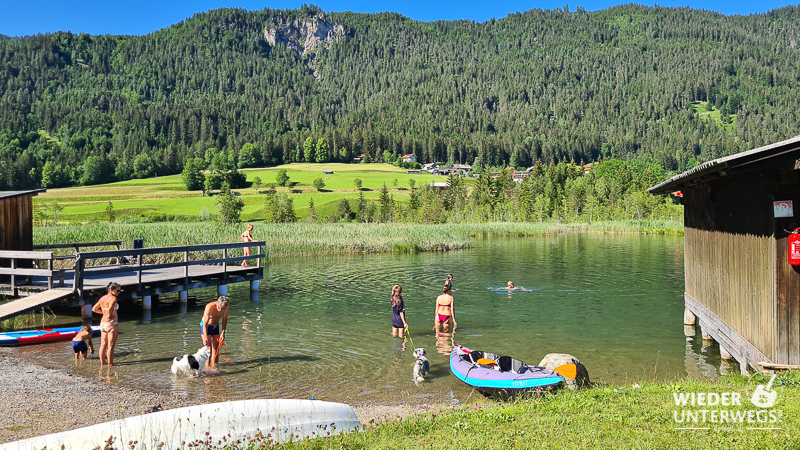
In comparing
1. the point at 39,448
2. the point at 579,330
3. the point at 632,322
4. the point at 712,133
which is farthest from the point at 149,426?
the point at 712,133

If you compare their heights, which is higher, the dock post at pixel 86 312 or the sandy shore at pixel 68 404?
the dock post at pixel 86 312

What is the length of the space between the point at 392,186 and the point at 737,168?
115795mm

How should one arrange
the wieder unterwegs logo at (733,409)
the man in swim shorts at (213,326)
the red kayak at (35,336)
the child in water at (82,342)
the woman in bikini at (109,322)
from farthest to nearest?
the red kayak at (35,336), the child in water at (82,342), the woman in bikini at (109,322), the man in swim shorts at (213,326), the wieder unterwegs logo at (733,409)

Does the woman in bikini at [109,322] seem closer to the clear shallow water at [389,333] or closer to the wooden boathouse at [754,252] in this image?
the clear shallow water at [389,333]

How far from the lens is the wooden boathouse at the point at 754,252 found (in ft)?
29.3

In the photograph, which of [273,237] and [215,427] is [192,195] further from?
[215,427]

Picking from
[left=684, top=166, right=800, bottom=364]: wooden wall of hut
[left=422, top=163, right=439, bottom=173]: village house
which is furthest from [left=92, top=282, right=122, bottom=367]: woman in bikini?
[left=422, top=163, right=439, bottom=173]: village house

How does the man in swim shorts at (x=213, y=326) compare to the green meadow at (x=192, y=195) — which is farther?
the green meadow at (x=192, y=195)

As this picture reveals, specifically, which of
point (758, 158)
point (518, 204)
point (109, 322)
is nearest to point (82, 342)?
point (109, 322)

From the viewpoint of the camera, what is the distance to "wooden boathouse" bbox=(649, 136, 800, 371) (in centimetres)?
894

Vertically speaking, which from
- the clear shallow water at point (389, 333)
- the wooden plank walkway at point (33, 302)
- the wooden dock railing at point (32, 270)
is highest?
the wooden dock railing at point (32, 270)

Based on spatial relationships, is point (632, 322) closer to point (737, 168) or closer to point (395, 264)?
point (737, 168)

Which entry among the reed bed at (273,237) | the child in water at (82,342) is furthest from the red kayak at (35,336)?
the reed bed at (273,237)

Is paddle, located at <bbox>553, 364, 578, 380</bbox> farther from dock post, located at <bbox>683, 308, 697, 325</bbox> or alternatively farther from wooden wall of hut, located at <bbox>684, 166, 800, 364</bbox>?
dock post, located at <bbox>683, 308, 697, 325</bbox>
